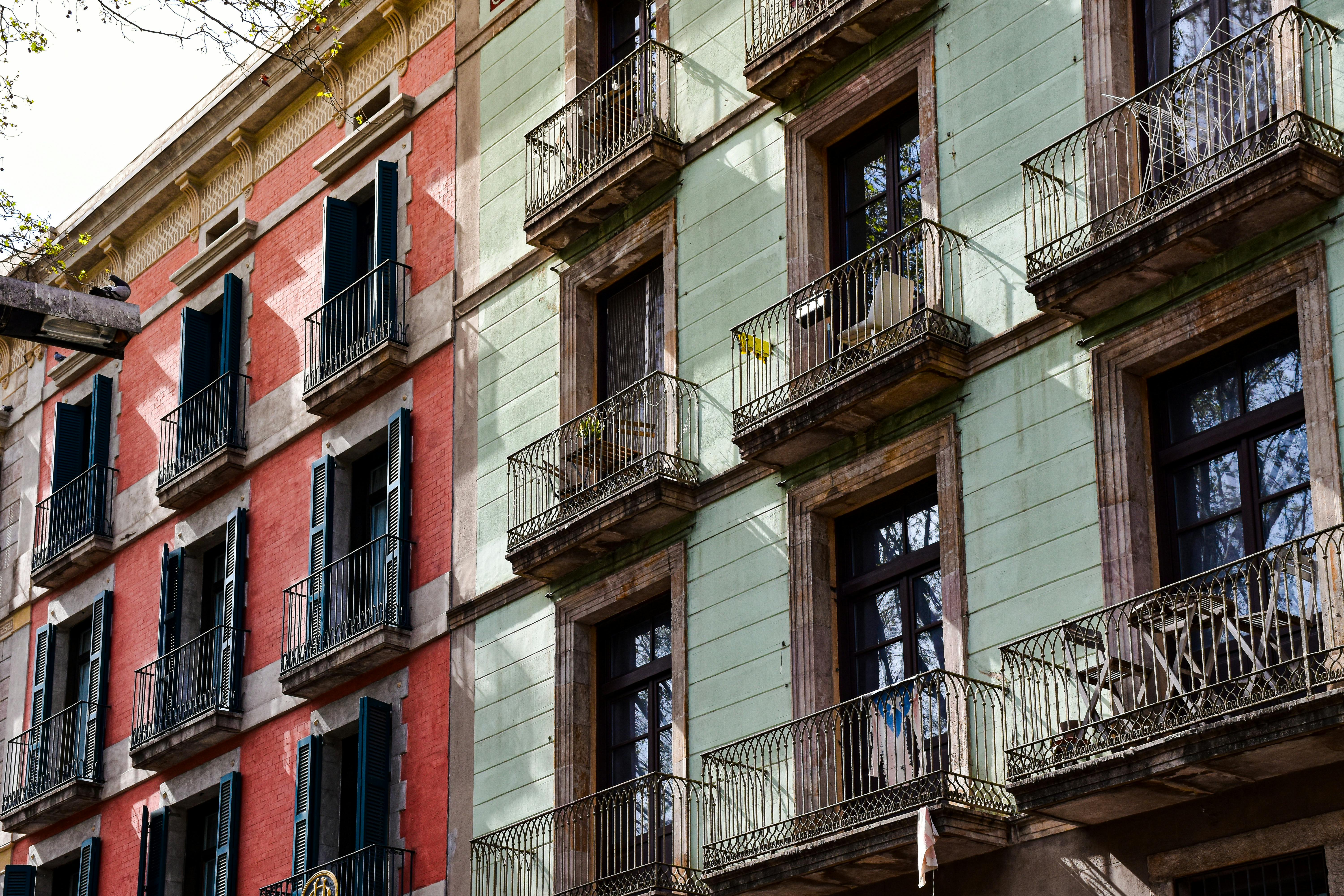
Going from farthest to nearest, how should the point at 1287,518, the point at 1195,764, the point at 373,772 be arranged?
1. the point at 373,772
2. the point at 1287,518
3. the point at 1195,764

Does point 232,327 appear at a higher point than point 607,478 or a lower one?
higher

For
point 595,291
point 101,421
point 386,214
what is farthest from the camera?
point 101,421

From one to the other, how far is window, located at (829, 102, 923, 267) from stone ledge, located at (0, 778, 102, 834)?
13887mm

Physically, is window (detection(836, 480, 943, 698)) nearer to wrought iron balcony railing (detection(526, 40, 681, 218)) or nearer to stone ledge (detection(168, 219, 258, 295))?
wrought iron balcony railing (detection(526, 40, 681, 218))

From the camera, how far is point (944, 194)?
727 inches

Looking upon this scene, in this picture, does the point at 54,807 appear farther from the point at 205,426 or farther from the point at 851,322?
the point at 851,322

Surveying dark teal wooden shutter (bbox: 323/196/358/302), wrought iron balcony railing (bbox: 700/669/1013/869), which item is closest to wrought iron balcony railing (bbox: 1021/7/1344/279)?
wrought iron balcony railing (bbox: 700/669/1013/869)

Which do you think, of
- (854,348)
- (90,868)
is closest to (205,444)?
(90,868)

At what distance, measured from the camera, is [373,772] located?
75.7 ft

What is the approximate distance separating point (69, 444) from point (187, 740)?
7.81m

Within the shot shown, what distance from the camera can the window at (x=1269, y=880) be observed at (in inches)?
559

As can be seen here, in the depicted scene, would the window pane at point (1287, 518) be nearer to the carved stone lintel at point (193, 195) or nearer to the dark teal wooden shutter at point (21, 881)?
the carved stone lintel at point (193, 195)

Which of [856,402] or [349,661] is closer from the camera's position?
[856,402]

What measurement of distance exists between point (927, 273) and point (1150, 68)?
254 centimetres
